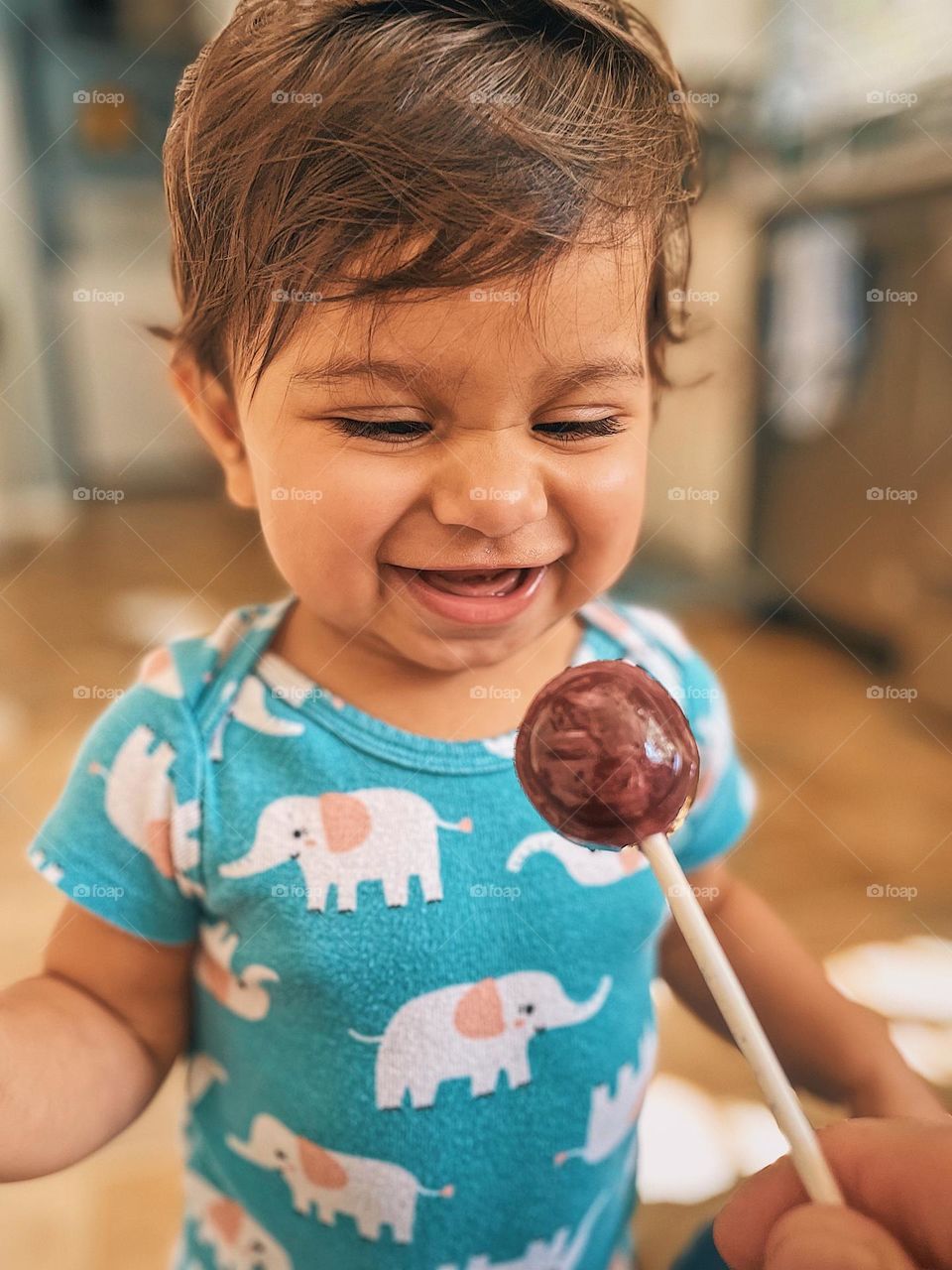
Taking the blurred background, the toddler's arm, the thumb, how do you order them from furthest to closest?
the blurred background, the toddler's arm, the thumb

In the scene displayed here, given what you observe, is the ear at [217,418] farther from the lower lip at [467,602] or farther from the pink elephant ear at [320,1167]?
the pink elephant ear at [320,1167]

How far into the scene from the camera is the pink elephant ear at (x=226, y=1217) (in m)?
0.41

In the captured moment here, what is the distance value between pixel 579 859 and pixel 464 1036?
75 mm

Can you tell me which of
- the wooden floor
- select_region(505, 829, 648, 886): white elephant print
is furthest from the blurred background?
select_region(505, 829, 648, 886): white elephant print

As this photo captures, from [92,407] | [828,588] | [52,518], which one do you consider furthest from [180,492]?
[828,588]

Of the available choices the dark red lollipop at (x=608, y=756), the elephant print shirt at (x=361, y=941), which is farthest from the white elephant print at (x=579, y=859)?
the dark red lollipop at (x=608, y=756)

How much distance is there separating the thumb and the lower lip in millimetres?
178

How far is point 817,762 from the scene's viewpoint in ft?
2.51

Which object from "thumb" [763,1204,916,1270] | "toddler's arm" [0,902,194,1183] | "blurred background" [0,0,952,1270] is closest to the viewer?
"thumb" [763,1204,916,1270]

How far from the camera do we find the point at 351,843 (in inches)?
14.3

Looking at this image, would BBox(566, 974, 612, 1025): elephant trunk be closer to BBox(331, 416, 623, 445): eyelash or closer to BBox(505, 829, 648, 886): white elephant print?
BBox(505, 829, 648, 886): white elephant print

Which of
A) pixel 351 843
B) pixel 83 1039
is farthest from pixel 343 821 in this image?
pixel 83 1039

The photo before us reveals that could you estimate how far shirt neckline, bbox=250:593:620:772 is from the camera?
374mm

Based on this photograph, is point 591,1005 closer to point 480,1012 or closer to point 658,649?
point 480,1012
